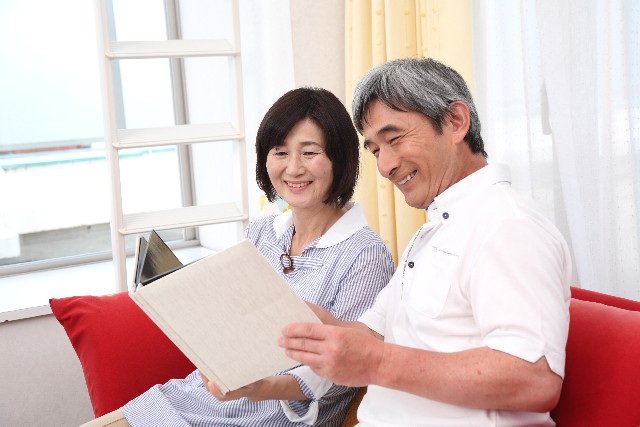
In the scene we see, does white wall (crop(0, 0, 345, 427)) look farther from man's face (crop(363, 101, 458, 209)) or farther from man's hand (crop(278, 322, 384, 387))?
man's hand (crop(278, 322, 384, 387))

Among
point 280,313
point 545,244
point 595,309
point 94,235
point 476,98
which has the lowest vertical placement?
point 94,235

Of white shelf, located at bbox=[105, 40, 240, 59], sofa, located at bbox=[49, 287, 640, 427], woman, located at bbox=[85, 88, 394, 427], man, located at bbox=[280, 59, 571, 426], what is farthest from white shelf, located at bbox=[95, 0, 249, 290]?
man, located at bbox=[280, 59, 571, 426]

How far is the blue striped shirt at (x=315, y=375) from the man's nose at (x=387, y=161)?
343 millimetres

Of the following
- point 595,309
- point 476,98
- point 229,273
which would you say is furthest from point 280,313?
point 476,98

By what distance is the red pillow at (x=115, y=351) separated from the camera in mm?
2102

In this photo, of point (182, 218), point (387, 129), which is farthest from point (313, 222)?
point (182, 218)

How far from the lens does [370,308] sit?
171cm

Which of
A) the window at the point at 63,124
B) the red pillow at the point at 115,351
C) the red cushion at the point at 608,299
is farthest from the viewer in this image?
the window at the point at 63,124

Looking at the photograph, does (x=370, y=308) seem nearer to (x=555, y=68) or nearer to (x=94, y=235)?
(x=555, y=68)

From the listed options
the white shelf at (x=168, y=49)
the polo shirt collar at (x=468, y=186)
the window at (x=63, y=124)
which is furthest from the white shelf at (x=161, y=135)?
the polo shirt collar at (x=468, y=186)

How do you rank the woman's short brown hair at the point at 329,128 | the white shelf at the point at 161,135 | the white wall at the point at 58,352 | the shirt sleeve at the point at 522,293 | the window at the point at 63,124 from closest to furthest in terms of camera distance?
1. the shirt sleeve at the point at 522,293
2. the woman's short brown hair at the point at 329,128
3. the white shelf at the point at 161,135
4. the white wall at the point at 58,352
5. the window at the point at 63,124

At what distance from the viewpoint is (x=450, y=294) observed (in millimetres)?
1319

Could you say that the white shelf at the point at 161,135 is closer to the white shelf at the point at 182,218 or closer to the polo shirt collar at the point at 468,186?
the white shelf at the point at 182,218

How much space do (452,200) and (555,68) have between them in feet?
3.07
